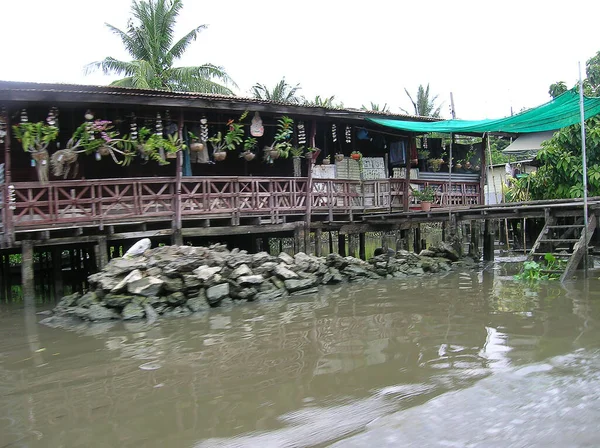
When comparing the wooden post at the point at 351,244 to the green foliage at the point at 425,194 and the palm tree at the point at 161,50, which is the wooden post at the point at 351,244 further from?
the palm tree at the point at 161,50

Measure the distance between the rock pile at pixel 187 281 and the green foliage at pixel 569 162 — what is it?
7.64m

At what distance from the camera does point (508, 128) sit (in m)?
12.0

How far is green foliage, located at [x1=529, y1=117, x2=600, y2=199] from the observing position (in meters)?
14.0

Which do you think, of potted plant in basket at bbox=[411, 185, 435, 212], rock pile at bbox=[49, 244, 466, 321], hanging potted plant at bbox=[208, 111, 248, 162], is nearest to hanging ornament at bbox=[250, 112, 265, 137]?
hanging potted plant at bbox=[208, 111, 248, 162]

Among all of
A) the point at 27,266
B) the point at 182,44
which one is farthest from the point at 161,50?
the point at 27,266

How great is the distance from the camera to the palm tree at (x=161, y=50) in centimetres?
2020

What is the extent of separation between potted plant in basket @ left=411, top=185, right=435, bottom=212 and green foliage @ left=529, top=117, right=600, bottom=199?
12.3 feet

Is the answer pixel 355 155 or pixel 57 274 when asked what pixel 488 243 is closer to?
pixel 355 155

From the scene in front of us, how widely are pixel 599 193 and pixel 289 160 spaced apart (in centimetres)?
868

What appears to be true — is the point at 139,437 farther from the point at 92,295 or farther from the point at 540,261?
the point at 540,261

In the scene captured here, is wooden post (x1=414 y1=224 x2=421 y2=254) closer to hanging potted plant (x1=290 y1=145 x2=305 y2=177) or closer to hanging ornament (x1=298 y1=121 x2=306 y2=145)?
hanging potted plant (x1=290 y1=145 x2=305 y2=177)

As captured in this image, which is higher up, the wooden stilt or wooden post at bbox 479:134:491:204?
wooden post at bbox 479:134:491:204

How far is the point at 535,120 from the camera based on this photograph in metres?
11.4

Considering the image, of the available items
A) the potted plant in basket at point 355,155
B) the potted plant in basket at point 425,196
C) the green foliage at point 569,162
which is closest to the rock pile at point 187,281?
the potted plant in basket at point 355,155
